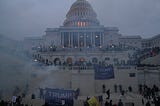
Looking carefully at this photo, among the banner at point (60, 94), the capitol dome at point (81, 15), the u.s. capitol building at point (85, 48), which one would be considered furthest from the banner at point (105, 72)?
the capitol dome at point (81, 15)

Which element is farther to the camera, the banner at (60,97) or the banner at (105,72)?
the banner at (105,72)

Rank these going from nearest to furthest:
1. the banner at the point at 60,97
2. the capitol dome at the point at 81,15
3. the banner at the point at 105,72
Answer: the banner at the point at 60,97, the banner at the point at 105,72, the capitol dome at the point at 81,15

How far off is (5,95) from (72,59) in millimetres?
27114

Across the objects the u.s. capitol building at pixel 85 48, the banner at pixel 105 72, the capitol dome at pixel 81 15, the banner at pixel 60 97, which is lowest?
the banner at pixel 60 97

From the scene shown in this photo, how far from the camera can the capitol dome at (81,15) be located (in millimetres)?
89750

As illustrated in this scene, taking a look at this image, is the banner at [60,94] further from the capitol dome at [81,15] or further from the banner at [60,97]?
the capitol dome at [81,15]

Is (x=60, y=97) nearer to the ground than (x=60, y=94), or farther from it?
nearer to the ground

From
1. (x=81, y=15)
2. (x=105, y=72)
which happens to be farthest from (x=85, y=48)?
(x=81, y=15)

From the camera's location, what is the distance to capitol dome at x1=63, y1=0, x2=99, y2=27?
294 feet

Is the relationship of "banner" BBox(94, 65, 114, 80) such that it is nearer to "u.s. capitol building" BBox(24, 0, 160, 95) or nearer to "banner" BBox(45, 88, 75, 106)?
"u.s. capitol building" BBox(24, 0, 160, 95)

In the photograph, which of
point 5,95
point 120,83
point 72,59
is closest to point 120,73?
point 120,83

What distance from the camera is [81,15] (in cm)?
9181

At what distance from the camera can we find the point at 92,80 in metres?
27.1

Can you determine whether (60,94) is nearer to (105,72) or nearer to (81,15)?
(105,72)
